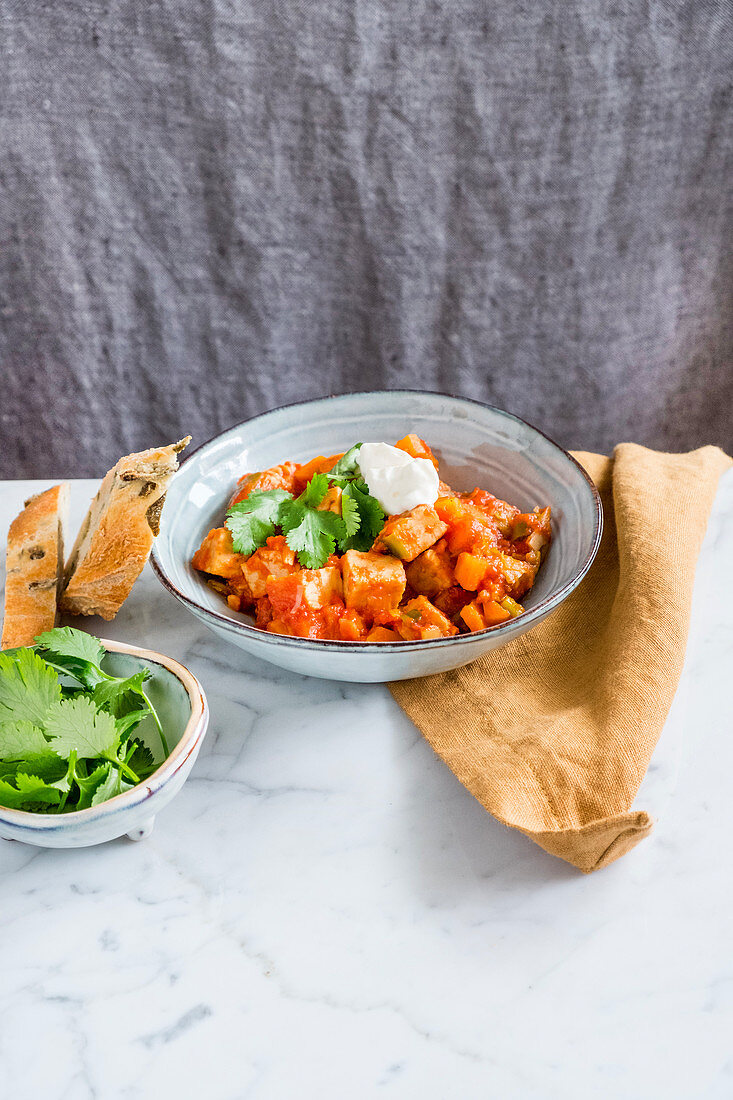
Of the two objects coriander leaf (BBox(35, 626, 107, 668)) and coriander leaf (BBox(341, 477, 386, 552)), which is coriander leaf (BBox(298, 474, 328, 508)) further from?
→ coriander leaf (BBox(35, 626, 107, 668))

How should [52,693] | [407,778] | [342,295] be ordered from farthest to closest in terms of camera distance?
[342,295] → [407,778] → [52,693]

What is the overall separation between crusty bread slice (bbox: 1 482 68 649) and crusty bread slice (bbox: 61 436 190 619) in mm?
36

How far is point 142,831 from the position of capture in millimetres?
1010

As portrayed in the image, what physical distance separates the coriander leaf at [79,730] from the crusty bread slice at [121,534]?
355 mm

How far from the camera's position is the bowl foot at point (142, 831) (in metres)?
1.00

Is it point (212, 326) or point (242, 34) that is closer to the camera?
point (242, 34)

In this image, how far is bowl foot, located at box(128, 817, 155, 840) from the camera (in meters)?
1.00

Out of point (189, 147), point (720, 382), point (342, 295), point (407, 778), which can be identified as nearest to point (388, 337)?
point (342, 295)

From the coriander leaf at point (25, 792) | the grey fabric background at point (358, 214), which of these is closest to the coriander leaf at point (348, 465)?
the coriander leaf at point (25, 792)

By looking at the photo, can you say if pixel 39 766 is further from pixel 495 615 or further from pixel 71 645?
pixel 495 615

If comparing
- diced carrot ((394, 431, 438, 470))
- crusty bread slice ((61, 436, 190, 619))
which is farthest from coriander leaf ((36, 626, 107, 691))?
diced carrot ((394, 431, 438, 470))

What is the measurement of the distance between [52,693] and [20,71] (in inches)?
76.4

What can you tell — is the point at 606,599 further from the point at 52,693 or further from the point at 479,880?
the point at 52,693

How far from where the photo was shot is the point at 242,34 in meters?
2.18
